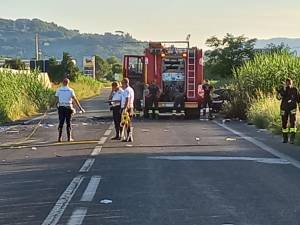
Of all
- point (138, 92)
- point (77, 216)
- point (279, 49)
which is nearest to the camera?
point (77, 216)

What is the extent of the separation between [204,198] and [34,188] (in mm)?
2767

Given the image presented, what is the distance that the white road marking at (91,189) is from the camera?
9.95 m

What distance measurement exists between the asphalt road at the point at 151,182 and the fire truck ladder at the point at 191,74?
11189 mm

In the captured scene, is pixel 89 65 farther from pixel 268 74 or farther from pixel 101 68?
pixel 268 74

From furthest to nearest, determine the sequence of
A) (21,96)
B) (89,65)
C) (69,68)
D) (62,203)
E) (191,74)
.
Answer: (89,65)
(69,68)
(21,96)
(191,74)
(62,203)

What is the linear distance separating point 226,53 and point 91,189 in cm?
5507

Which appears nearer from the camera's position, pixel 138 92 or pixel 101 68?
pixel 138 92

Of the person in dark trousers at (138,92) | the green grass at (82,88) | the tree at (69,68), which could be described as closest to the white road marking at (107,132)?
the person in dark trousers at (138,92)

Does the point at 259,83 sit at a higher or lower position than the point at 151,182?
higher

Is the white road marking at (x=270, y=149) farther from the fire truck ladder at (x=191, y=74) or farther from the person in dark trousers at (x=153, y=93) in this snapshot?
the person in dark trousers at (x=153, y=93)

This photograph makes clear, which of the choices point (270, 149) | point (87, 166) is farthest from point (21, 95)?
point (87, 166)

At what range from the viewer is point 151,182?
11.4 metres

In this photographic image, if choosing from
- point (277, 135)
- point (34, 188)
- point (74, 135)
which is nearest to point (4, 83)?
point (74, 135)

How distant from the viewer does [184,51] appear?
31.3 m
